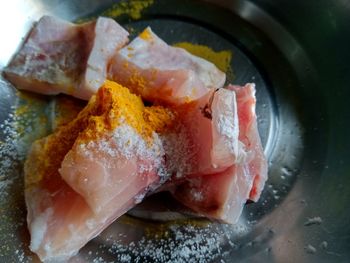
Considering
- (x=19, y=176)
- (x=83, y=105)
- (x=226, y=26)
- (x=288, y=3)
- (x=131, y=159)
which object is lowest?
A: (x=19, y=176)

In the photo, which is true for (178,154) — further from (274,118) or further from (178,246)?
(274,118)

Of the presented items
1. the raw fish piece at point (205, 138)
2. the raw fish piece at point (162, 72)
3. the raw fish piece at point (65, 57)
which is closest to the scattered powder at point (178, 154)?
the raw fish piece at point (205, 138)

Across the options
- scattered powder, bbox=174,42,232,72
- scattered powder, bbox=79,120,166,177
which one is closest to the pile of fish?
scattered powder, bbox=79,120,166,177

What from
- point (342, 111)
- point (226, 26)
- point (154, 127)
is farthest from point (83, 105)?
point (342, 111)

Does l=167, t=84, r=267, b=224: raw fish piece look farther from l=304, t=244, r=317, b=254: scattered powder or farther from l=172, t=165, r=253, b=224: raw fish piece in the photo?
l=304, t=244, r=317, b=254: scattered powder

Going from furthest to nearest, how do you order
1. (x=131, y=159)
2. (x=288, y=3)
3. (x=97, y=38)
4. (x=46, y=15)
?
(x=288, y=3) → (x=46, y=15) → (x=97, y=38) → (x=131, y=159)

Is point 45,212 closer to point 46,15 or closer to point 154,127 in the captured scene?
point 154,127

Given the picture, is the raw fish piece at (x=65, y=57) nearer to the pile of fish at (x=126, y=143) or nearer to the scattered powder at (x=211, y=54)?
the pile of fish at (x=126, y=143)
